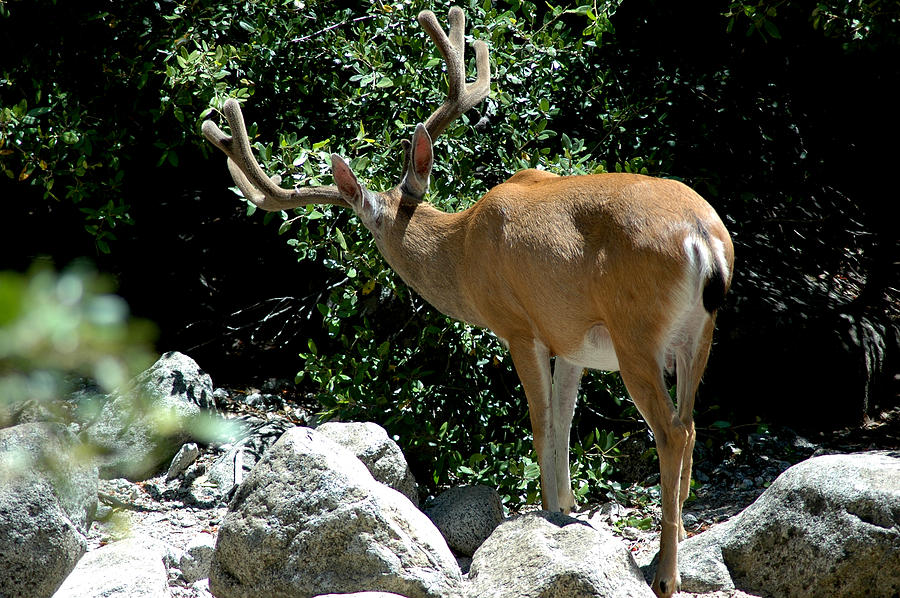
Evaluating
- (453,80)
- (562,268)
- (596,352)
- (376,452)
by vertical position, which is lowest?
(376,452)

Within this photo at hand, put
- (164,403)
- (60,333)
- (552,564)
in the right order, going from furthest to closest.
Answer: (164,403) < (552,564) < (60,333)

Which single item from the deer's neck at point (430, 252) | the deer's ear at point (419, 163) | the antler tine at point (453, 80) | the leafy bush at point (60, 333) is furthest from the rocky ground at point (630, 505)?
the leafy bush at point (60, 333)

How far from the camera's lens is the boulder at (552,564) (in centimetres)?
369

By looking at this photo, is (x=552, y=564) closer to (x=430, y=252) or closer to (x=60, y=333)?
(x=430, y=252)

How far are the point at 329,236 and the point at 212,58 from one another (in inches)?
58.4

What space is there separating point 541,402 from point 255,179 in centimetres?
218

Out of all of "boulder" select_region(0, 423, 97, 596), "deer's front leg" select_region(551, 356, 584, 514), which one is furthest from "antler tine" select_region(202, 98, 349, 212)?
"boulder" select_region(0, 423, 97, 596)

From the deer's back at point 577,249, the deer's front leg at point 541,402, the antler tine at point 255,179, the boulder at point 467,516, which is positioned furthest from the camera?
the antler tine at point 255,179

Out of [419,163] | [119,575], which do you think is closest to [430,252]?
[419,163]

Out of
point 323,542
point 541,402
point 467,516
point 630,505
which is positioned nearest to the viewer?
point 323,542

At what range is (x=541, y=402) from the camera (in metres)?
4.96

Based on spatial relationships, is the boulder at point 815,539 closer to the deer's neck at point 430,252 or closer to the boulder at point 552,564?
the boulder at point 552,564

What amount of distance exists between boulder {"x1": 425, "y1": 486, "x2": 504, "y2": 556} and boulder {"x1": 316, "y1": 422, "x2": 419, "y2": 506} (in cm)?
23

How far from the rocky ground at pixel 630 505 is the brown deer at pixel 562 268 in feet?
2.52
